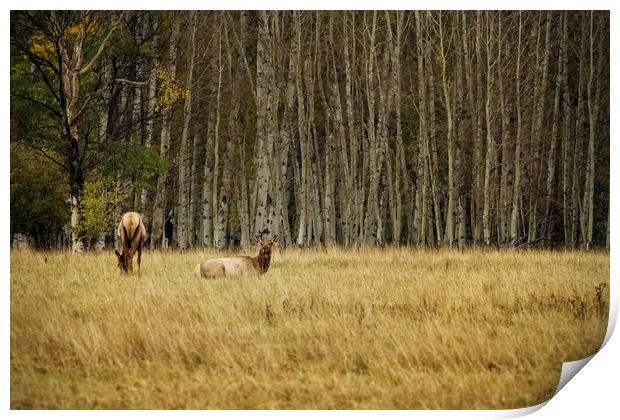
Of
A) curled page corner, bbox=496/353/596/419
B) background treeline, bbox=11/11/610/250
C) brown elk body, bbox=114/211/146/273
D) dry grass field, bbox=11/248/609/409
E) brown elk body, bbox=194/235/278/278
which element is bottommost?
curled page corner, bbox=496/353/596/419

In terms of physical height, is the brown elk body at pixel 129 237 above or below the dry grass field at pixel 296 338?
above

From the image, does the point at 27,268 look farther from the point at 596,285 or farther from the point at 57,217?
the point at 596,285

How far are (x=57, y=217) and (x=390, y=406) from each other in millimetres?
4998

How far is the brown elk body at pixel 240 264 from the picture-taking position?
10.8m

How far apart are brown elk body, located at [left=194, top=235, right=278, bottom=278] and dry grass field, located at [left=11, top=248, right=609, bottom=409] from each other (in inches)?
34.3

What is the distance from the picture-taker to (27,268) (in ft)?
27.0

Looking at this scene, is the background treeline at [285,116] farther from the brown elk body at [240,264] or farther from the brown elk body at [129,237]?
the brown elk body at [240,264]

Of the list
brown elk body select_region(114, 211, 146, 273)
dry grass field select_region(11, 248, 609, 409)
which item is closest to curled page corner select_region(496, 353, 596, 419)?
dry grass field select_region(11, 248, 609, 409)

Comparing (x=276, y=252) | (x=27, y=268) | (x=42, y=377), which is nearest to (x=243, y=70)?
(x=276, y=252)

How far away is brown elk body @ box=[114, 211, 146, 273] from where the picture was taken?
34.4 ft

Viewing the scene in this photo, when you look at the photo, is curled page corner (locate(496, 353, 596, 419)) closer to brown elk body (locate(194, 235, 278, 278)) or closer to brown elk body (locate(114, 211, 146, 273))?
brown elk body (locate(194, 235, 278, 278))

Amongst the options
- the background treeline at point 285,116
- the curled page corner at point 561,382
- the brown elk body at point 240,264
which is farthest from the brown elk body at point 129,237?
the curled page corner at point 561,382

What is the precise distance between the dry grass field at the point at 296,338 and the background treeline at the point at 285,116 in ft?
4.05

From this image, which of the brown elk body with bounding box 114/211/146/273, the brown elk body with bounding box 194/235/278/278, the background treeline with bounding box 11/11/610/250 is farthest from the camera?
the brown elk body with bounding box 194/235/278/278
